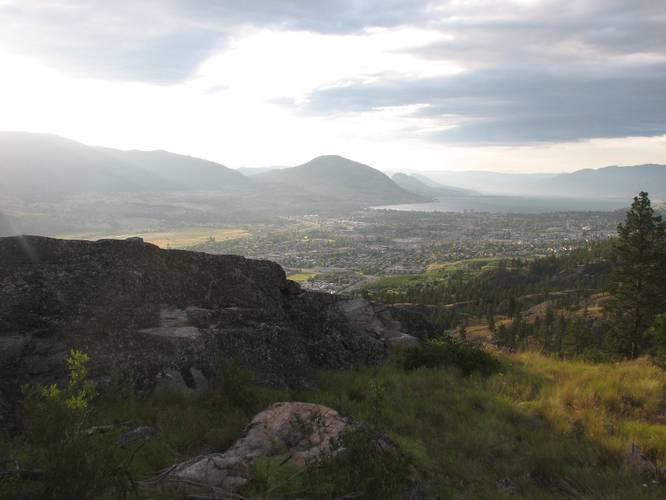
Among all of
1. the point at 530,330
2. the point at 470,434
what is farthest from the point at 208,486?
the point at 530,330

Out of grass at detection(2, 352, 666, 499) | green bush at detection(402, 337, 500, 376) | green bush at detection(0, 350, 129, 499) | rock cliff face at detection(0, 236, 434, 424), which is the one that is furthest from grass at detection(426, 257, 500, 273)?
green bush at detection(0, 350, 129, 499)

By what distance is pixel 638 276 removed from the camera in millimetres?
28531

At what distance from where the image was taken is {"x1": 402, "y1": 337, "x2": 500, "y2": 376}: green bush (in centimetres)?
1154

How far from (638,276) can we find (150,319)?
3167 cm

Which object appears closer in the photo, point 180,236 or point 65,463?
point 65,463

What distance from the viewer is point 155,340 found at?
8891mm

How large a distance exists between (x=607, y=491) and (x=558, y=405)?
115 inches

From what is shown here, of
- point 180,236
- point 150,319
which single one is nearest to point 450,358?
point 150,319

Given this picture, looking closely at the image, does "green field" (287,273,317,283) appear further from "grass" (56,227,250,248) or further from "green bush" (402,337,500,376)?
"green bush" (402,337,500,376)

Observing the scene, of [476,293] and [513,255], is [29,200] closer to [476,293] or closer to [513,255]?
[476,293]

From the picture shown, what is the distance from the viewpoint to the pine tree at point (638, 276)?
28.0 metres

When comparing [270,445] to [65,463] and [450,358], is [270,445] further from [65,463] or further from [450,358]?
[450,358]

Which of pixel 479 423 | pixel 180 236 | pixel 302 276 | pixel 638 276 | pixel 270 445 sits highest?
pixel 270 445

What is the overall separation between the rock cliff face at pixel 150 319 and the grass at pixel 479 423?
89 centimetres
